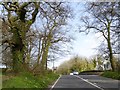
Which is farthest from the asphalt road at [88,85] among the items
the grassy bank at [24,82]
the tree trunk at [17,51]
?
the tree trunk at [17,51]

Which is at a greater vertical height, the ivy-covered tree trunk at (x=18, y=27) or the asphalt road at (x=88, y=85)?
the ivy-covered tree trunk at (x=18, y=27)

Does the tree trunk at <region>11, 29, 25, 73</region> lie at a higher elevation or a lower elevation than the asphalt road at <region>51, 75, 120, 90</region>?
higher

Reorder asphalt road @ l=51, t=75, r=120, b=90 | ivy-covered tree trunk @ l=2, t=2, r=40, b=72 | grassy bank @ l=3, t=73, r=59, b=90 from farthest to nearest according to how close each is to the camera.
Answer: ivy-covered tree trunk @ l=2, t=2, r=40, b=72 < asphalt road @ l=51, t=75, r=120, b=90 < grassy bank @ l=3, t=73, r=59, b=90

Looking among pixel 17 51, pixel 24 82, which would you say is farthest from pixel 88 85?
pixel 24 82

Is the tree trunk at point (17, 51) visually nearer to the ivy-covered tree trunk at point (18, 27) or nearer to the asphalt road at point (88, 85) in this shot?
the ivy-covered tree trunk at point (18, 27)

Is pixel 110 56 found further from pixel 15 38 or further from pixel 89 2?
pixel 89 2

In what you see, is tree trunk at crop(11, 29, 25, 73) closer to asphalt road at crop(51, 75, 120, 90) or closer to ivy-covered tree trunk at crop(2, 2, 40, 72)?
ivy-covered tree trunk at crop(2, 2, 40, 72)

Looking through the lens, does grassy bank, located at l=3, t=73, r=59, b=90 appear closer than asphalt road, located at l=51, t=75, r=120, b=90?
Yes

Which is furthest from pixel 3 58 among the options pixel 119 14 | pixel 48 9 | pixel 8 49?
pixel 119 14

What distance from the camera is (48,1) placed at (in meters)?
29.3

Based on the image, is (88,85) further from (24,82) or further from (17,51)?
(24,82)

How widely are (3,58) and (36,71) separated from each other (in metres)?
3.89

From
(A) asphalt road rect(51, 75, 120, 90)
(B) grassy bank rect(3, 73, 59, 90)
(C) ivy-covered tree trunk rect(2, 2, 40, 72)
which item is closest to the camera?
(B) grassy bank rect(3, 73, 59, 90)

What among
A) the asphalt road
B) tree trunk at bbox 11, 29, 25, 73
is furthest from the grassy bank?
tree trunk at bbox 11, 29, 25, 73
